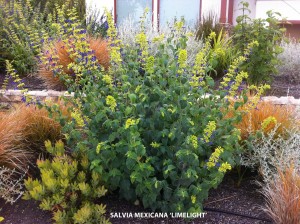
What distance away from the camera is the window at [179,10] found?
8.81 metres

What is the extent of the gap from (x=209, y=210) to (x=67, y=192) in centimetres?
112

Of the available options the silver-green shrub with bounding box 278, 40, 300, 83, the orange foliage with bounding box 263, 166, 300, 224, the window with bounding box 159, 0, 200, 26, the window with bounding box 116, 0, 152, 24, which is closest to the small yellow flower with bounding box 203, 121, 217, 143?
the orange foliage with bounding box 263, 166, 300, 224

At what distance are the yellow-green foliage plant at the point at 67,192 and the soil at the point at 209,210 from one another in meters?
0.17

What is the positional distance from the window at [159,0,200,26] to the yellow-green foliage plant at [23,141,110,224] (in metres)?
6.41

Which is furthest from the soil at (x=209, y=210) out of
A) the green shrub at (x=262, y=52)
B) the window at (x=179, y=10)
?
the window at (x=179, y=10)

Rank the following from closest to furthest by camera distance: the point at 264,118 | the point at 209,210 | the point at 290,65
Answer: the point at 209,210 < the point at 264,118 < the point at 290,65

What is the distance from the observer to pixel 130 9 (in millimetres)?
9148

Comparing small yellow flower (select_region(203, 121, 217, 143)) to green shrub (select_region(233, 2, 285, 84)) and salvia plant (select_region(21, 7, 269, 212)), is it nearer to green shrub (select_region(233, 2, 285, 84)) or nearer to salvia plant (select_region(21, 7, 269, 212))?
salvia plant (select_region(21, 7, 269, 212))

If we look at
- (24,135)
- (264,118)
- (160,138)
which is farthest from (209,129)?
(24,135)

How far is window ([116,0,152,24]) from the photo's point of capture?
9094 millimetres

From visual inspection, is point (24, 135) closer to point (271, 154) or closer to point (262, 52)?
point (271, 154)

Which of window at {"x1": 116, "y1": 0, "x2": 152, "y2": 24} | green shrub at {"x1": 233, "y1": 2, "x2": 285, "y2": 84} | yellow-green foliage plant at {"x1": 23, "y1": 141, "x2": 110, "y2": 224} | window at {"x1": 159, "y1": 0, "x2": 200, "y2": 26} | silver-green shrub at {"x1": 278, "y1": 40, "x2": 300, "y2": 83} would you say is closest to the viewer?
yellow-green foliage plant at {"x1": 23, "y1": 141, "x2": 110, "y2": 224}

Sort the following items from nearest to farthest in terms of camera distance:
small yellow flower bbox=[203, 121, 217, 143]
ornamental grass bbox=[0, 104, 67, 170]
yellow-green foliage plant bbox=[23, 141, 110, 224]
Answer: small yellow flower bbox=[203, 121, 217, 143] < yellow-green foliage plant bbox=[23, 141, 110, 224] < ornamental grass bbox=[0, 104, 67, 170]

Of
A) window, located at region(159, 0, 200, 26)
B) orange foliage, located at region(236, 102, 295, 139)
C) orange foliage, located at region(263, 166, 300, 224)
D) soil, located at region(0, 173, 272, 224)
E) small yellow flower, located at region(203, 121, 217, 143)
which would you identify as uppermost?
window, located at region(159, 0, 200, 26)
